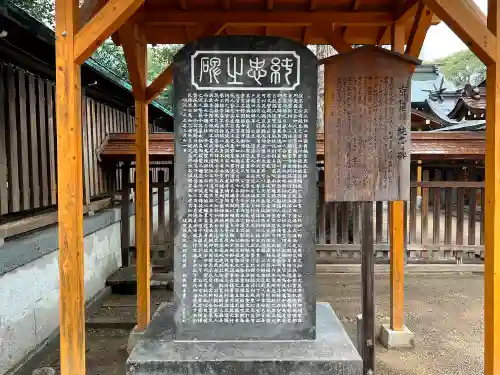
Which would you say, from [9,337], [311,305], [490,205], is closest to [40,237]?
[9,337]

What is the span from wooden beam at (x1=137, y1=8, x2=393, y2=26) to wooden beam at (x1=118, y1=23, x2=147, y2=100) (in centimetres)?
26

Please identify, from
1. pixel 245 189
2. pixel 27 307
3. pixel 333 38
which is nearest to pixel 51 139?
pixel 27 307

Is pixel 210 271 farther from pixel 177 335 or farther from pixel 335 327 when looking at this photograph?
pixel 335 327

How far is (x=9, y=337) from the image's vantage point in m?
4.25

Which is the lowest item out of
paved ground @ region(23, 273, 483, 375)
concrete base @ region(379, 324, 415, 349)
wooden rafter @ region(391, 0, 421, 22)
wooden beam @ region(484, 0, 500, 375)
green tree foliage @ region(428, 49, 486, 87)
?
paved ground @ region(23, 273, 483, 375)

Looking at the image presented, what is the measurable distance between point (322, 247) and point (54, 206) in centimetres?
535

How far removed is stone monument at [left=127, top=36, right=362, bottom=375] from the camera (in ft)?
11.7

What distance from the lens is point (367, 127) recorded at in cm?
385

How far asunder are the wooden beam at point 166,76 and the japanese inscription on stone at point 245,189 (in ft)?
4.40

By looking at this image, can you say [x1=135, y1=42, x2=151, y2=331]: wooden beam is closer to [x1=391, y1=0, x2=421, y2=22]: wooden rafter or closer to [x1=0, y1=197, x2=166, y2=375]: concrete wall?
[x1=0, y1=197, x2=166, y2=375]: concrete wall

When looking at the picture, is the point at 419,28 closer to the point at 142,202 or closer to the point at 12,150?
the point at 142,202

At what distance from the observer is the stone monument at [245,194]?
11.7ft

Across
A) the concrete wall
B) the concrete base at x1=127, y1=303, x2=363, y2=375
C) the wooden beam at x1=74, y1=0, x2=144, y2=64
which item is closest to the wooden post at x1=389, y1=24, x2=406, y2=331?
the concrete base at x1=127, y1=303, x2=363, y2=375

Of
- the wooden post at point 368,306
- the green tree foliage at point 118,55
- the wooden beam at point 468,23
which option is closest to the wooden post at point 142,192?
the wooden post at point 368,306
